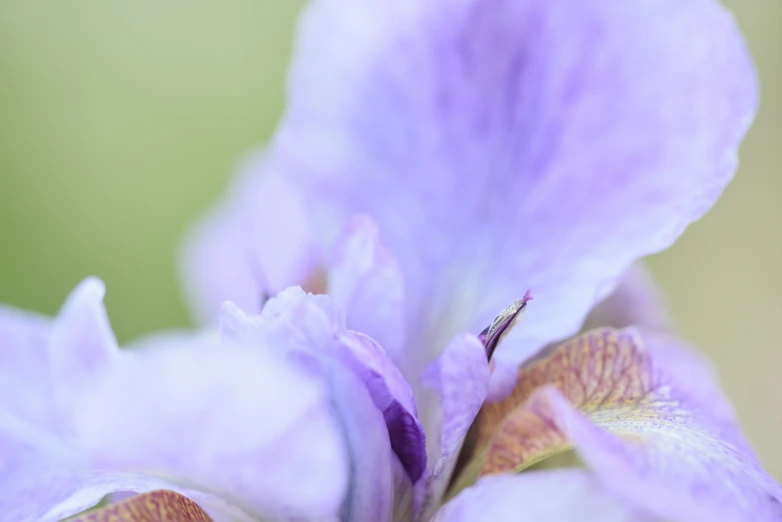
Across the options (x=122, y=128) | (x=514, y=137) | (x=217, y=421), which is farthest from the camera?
(x=122, y=128)

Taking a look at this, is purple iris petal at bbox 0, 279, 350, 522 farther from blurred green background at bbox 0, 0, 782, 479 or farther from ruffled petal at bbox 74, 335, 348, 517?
blurred green background at bbox 0, 0, 782, 479

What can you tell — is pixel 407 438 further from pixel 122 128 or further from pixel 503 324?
pixel 122 128

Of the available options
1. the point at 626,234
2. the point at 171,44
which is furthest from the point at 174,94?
the point at 626,234

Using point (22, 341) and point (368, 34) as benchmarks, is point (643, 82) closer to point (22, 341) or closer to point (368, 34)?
point (368, 34)

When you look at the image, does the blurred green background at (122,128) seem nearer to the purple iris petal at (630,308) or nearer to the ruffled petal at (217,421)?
the purple iris petal at (630,308)

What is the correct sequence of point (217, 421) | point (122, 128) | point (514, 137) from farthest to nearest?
point (122, 128) → point (514, 137) → point (217, 421)

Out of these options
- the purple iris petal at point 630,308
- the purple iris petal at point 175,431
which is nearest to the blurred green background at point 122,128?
the purple iris petal at point 630,308

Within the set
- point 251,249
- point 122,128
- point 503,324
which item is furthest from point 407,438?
point 122,128
